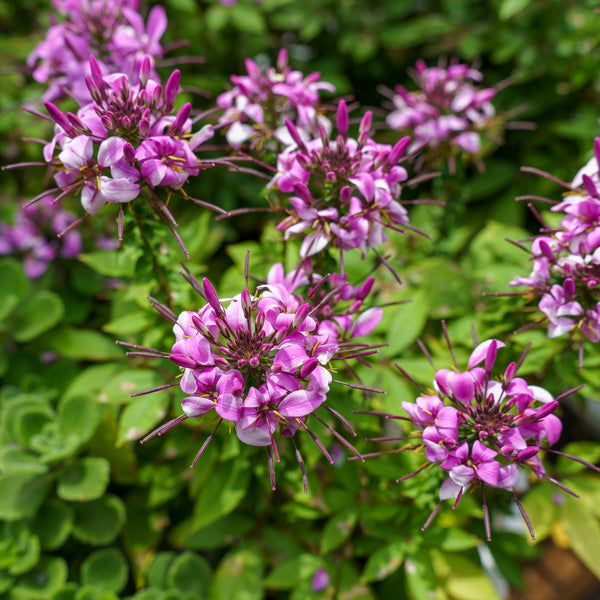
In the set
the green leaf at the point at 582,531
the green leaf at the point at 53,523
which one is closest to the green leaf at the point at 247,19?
the green leaf at the point at 53,523

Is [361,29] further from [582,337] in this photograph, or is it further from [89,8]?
→ [582,337]

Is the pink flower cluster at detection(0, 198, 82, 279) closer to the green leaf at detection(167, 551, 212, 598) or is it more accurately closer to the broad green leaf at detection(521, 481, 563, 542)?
the green leaf at detection(167, 551, 212, 598)

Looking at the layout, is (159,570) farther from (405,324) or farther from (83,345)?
(405,324)

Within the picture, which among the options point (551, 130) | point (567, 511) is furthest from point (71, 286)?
point (551, 130)

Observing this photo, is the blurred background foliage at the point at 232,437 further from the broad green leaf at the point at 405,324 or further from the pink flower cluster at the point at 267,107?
the pink flower cluster at the point at 267,107

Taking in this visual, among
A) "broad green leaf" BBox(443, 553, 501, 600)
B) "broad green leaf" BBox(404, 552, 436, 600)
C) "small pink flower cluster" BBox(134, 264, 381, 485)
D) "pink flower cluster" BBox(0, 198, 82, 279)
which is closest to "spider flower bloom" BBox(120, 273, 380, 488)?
"small pink flower cluster" BBox(134, 264, 381, 485)

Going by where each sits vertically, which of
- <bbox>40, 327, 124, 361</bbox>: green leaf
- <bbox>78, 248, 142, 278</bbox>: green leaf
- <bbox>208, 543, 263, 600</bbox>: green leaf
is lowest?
<bbox>208, 543, 263, 600</bbox>: green leaf
